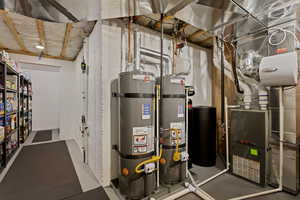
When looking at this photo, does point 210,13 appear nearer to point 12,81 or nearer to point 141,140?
point 141,140

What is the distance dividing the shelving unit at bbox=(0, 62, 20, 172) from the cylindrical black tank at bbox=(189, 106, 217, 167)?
11.8 ft

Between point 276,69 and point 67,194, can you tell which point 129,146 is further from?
point 276,69

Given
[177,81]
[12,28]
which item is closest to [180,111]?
[177,81]

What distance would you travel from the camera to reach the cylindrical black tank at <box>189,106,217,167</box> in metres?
2.64

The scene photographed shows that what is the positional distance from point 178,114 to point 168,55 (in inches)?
50.3

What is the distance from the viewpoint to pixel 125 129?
1723mm

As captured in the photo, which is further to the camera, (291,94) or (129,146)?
(291,94)

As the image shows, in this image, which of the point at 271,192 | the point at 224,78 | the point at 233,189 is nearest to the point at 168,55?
the point at 224,78

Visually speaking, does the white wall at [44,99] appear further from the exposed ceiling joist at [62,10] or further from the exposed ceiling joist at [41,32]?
the exposed ceiling joist at [62,10]

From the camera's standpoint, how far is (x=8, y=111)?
2.90m

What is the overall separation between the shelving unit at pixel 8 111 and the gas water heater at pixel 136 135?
8.14 ft

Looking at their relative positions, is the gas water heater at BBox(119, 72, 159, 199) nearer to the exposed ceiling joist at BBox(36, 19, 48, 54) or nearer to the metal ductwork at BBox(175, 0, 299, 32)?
the metal ductwork at BBox(175, 0, 299, 32)

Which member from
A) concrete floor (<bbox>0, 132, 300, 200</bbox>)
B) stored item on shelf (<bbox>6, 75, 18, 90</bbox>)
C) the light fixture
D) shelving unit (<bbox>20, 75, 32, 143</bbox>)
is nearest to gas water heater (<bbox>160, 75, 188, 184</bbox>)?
concrete floor (<bbox>0, 132, 300, 200</bbox>)

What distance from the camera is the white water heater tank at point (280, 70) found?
5.72 ft
